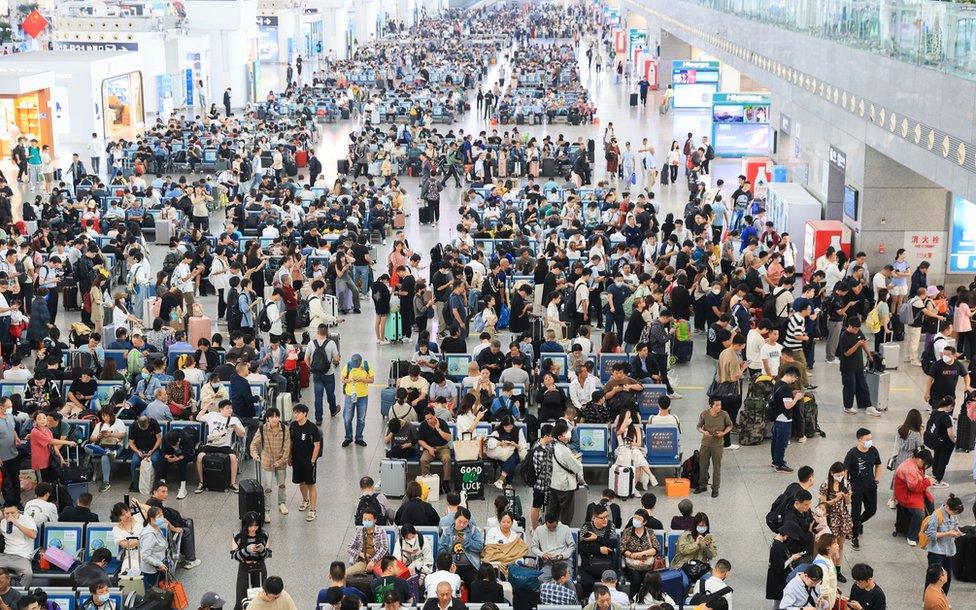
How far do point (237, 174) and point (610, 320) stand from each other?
14667mm

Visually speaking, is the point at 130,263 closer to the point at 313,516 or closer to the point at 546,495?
the point at 313,516

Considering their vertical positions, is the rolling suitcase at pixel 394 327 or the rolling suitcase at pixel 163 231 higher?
the rolling suitcase at pixel 163 231

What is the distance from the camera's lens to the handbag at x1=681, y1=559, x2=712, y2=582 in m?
11.3

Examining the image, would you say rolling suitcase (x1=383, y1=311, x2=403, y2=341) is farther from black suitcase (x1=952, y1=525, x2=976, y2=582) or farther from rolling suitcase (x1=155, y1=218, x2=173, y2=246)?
black suitcase (x1=952, y1=525, x2=976, y2=582)

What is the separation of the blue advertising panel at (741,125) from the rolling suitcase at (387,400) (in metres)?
24.2

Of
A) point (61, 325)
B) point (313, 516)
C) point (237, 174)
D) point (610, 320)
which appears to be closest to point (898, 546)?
point (313, 516)

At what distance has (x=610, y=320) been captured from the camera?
20578 mm

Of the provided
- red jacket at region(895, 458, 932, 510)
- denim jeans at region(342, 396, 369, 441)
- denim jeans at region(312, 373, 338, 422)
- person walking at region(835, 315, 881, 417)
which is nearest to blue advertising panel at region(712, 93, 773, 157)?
person walking at region(835, 315, 881, 417)

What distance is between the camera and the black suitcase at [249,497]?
1284 centimetres

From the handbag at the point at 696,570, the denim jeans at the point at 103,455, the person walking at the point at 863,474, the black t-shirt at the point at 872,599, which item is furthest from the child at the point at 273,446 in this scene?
the black t-shirt at the point at 872,599

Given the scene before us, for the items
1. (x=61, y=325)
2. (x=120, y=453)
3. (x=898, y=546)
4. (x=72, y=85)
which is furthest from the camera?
(x=72, y=85)

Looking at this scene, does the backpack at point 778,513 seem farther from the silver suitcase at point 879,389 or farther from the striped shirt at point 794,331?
the silver suitcase at point 879,389

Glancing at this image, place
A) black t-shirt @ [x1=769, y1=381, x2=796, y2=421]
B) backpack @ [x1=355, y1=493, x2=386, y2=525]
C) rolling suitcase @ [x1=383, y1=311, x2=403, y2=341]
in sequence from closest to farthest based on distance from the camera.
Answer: backpack @ [x1=355, y1=493, x2=386, y2=525]
black t-shirt @ [x1=769, y1=381, x2=796, y2=421]
rolling suitcase @ [x1=383, y1=311, x2=403, y2=341]

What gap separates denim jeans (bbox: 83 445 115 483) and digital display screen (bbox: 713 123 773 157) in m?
26.8
